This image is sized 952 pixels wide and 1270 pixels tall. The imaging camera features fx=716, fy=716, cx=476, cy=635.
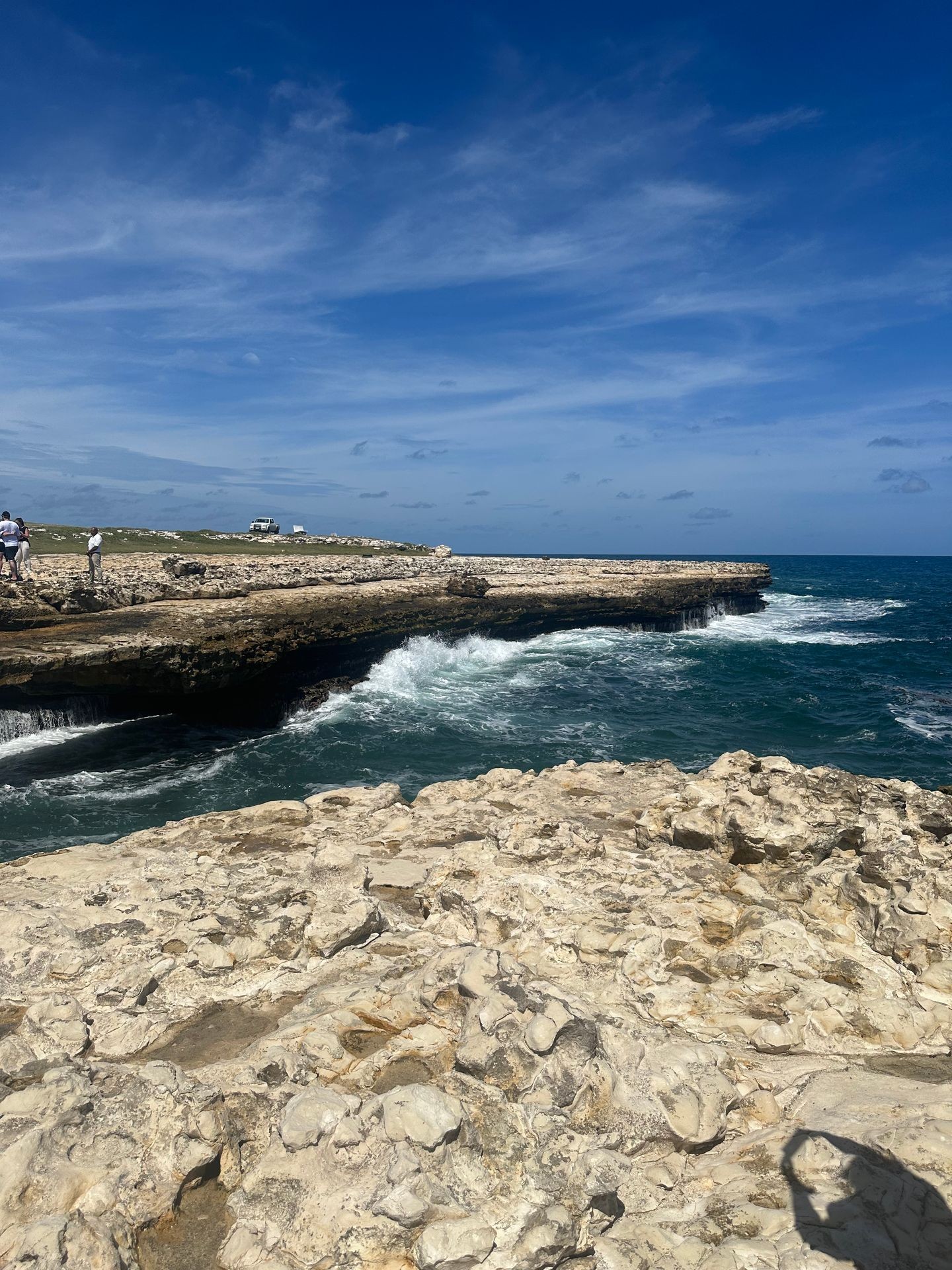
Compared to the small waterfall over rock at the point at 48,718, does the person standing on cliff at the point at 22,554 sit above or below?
above

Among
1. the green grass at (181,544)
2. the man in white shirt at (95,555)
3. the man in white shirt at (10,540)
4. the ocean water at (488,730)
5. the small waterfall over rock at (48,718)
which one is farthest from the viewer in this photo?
the green grass at (181,544)

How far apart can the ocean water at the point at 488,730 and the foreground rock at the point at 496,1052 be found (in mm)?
8184

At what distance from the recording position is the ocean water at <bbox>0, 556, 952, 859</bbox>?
1664 centimetres

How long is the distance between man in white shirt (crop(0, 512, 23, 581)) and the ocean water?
5668 millimetres

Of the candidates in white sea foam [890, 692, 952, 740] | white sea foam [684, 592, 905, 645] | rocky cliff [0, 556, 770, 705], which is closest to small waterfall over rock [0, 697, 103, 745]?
rocky cliff [0, 556, 770, 705]

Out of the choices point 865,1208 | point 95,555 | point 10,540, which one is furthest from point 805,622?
point 865,1208

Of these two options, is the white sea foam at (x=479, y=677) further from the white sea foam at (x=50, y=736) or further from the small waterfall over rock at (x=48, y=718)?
the small waterfall over rock at (x=48, y=718)

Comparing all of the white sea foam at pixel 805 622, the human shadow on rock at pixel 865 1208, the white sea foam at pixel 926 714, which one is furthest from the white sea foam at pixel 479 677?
the human shadow on rock at pixel 865 1208

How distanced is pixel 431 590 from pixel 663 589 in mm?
20267

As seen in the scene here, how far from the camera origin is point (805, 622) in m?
53.1

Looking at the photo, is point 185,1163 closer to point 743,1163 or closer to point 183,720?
point 743,1163

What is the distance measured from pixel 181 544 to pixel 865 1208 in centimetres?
5074

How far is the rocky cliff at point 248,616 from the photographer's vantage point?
19188mm

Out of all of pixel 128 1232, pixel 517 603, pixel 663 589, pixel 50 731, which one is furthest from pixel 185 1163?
pixel 663 589
